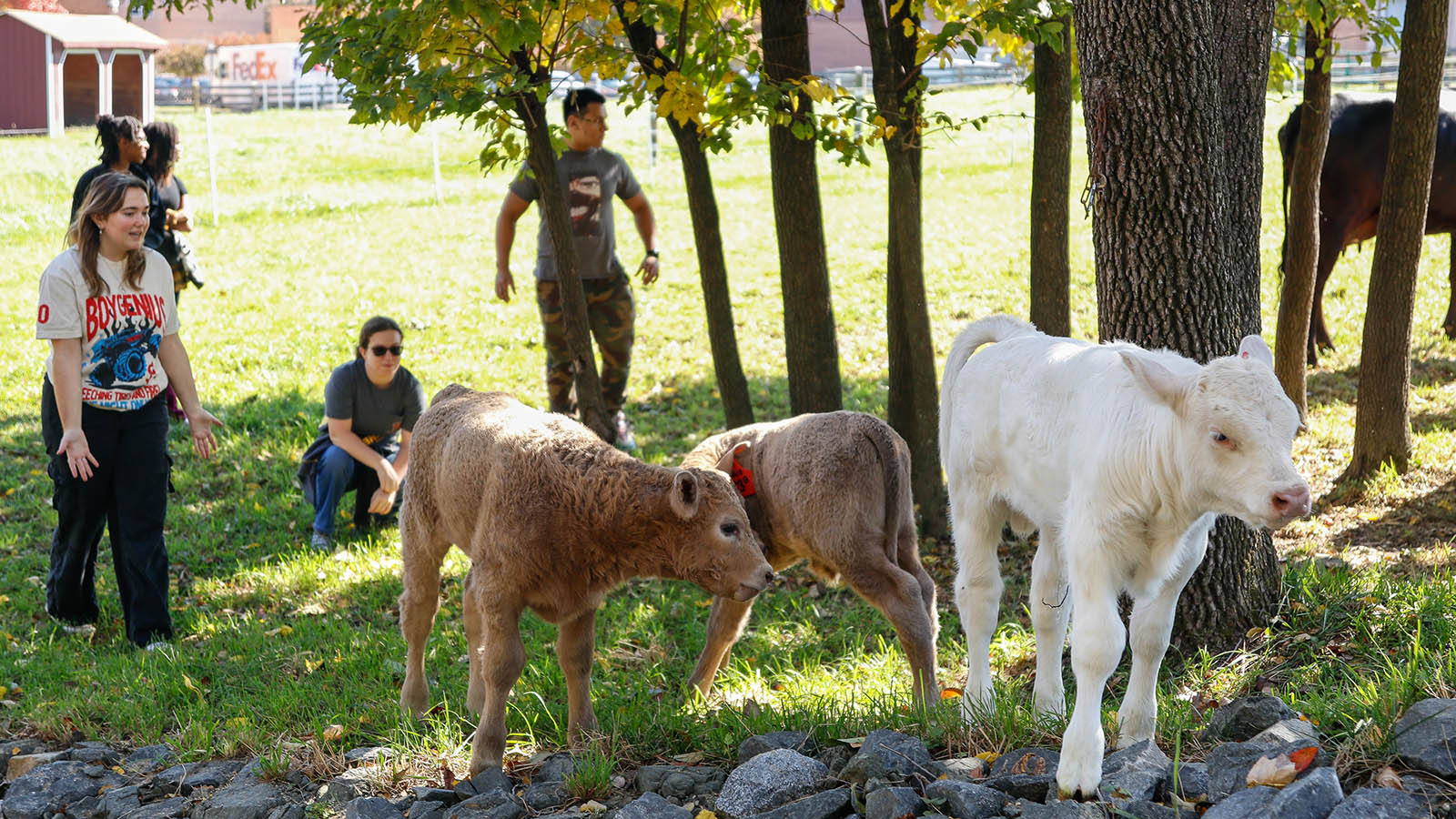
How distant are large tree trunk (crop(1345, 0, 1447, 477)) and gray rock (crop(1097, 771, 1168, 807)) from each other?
4.56 metres

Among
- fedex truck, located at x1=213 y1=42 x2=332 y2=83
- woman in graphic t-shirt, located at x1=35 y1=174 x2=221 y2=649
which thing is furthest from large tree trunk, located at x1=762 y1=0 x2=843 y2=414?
fedex truck, located at x1=213 y1=42 x2=332 y2=83

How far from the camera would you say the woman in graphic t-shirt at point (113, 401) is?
20.2ft

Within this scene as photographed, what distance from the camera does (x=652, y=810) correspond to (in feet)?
13.0

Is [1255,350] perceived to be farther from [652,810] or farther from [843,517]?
[652,810]

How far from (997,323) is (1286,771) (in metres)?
2.08

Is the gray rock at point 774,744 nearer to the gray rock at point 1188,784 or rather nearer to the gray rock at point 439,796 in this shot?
the gray rock at point 439,796

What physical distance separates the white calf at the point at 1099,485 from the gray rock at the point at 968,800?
0.65ft

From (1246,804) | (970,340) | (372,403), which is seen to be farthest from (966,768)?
(372,403)

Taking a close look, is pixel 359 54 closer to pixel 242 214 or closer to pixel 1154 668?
pixel 1154 668

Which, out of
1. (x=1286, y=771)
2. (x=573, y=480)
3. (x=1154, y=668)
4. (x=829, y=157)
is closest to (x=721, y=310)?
(x=573, y=480)

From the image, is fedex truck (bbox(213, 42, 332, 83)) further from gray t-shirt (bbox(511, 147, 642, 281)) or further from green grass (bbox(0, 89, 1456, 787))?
gray t-shirt (bbox(511, 147, 642, 281))

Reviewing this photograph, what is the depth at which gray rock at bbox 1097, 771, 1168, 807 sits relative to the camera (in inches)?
139

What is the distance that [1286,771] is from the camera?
3.47 meters

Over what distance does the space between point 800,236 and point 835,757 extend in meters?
4.10
